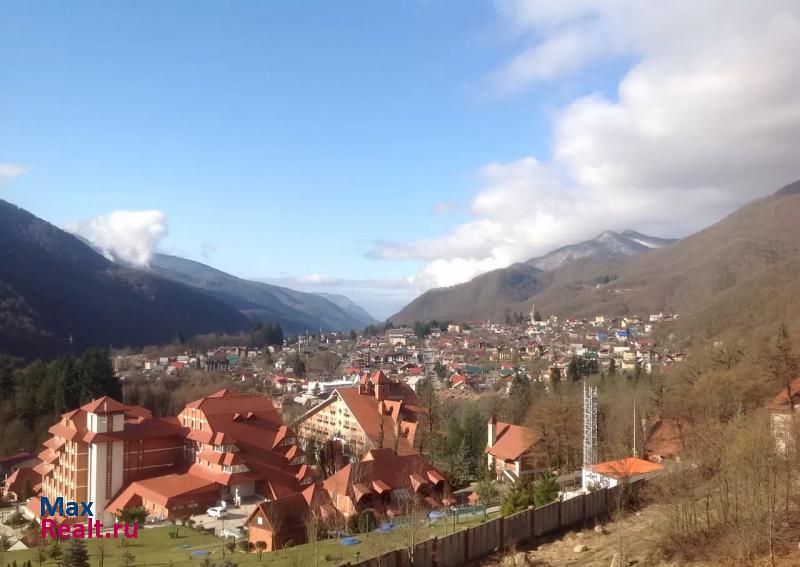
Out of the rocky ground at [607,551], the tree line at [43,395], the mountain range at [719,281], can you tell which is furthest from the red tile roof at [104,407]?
the mountain range at [719,281]

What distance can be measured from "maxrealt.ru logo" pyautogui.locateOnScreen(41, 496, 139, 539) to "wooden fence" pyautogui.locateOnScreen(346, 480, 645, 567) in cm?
1400

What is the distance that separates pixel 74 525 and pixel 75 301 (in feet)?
327

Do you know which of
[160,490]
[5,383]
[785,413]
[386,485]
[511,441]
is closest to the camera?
[785,413]

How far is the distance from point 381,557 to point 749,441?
654 centimetres

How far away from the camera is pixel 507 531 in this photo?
11.6m

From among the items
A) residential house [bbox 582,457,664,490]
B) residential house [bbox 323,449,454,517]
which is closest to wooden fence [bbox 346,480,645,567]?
residential house [bbox 582,457,664,490]

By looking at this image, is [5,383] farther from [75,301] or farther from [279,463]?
[75,301]

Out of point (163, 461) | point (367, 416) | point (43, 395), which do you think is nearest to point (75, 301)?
point (43, 395)

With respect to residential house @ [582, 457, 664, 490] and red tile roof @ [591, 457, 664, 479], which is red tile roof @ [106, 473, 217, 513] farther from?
red tile roof @ [591, 457, 664, 479]

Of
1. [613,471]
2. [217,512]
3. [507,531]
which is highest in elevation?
[507,531]

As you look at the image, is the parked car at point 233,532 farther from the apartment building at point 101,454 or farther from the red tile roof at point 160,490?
the apartment building at point 101,454

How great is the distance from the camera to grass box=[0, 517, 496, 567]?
14562 millimetres

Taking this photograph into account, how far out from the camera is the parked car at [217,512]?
2409 centimetres

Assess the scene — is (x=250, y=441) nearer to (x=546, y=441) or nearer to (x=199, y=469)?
(x=199, y=469)
